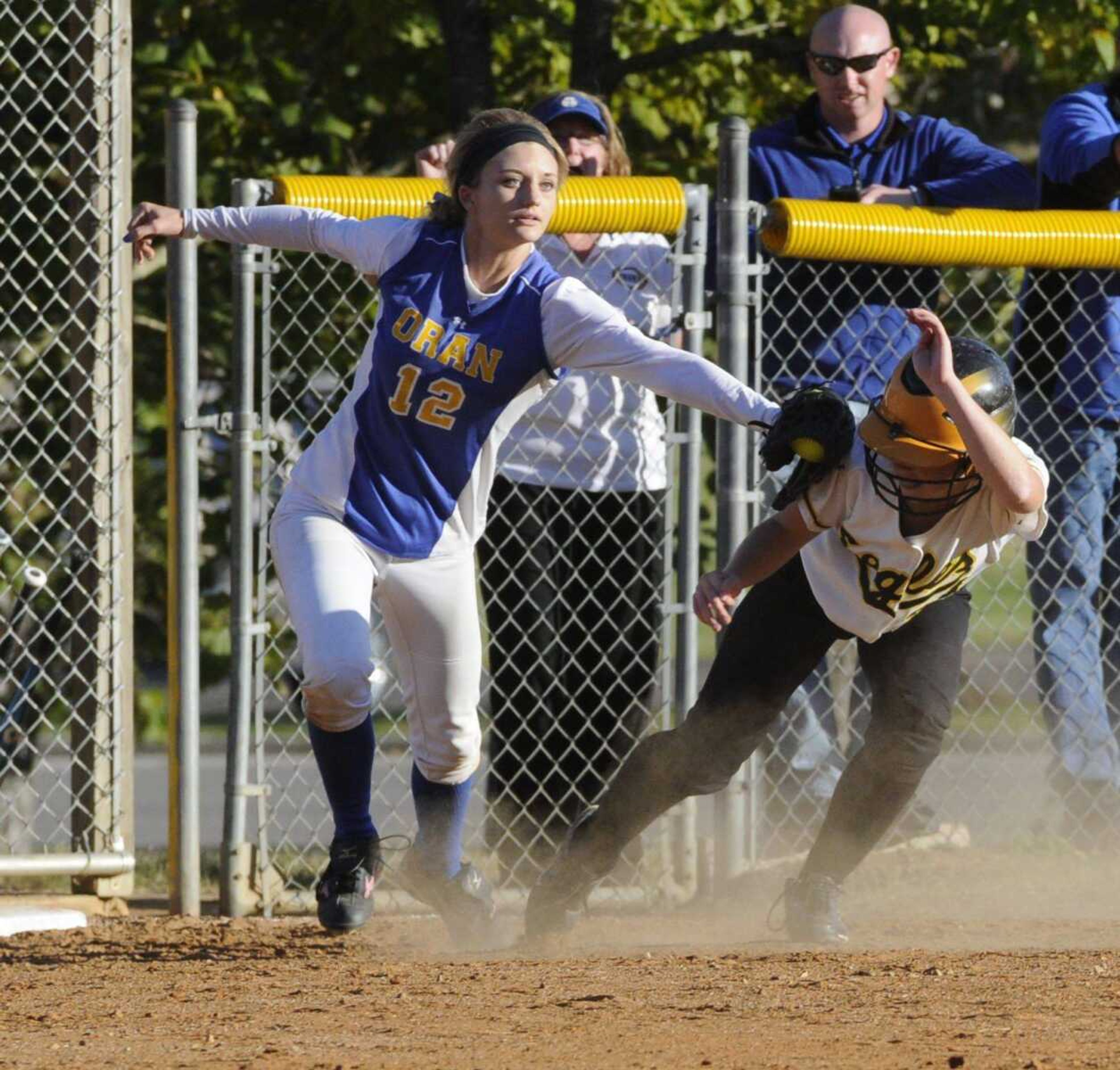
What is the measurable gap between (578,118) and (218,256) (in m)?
3.74

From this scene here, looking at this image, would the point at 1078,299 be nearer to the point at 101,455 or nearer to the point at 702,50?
the point at 702,50

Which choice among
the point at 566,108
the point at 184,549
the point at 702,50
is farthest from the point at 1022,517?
the point at 702,50

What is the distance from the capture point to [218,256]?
943 cm

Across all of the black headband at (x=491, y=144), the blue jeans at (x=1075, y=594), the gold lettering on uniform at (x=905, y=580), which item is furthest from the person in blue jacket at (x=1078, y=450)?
the black headband at (x=491, y=144)

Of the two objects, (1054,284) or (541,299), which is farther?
(1054,284)

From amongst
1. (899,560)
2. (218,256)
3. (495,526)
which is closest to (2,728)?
(495,526)

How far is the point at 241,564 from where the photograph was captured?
232 inches

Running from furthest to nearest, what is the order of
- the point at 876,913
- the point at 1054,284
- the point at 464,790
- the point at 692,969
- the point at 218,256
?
1. the point at 218,256
2. the point at 1054,284
3. the point at 876,913
4. the point at 464,790
5. the point at 692,969

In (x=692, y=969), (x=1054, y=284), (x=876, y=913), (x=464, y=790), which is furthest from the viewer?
(x=1054, y=284)

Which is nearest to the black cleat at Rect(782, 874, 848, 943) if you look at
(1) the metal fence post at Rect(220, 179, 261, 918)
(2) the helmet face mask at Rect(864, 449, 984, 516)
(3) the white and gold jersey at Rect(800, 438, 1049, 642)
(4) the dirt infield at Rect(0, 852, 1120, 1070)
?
(4) the dirt infield at Rect(0, 852, 1120, 1070)

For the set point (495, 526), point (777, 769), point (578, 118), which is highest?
point (578, 118)

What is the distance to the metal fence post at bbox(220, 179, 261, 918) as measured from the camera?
5848 mm

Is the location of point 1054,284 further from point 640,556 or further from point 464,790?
point 464,790

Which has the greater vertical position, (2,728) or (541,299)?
(541,299)
